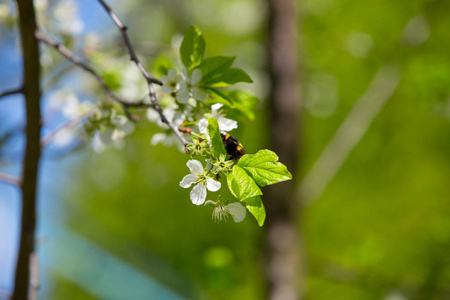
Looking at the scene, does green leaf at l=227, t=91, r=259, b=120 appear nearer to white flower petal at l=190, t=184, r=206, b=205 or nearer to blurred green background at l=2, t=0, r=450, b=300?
white flower petal at l=190, t=184, r=206, b=205

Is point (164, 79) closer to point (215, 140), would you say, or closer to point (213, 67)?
point (213, 67)

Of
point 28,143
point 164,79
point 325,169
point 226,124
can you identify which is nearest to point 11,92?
point 28,143

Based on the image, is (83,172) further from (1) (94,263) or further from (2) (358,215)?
(2) (358,215)

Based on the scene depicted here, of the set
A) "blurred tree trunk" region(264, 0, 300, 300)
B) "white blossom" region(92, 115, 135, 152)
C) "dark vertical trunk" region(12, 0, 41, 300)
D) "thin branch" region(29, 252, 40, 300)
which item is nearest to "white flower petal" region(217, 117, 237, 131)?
"white blossom" region(92, 115, 135, 152)

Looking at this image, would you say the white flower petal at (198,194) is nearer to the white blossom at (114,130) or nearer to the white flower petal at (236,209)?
the white flower petal at (236,209)

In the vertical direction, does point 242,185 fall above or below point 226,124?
below

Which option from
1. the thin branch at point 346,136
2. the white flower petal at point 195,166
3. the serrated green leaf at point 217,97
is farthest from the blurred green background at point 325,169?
the white flower petal at point 195,166
